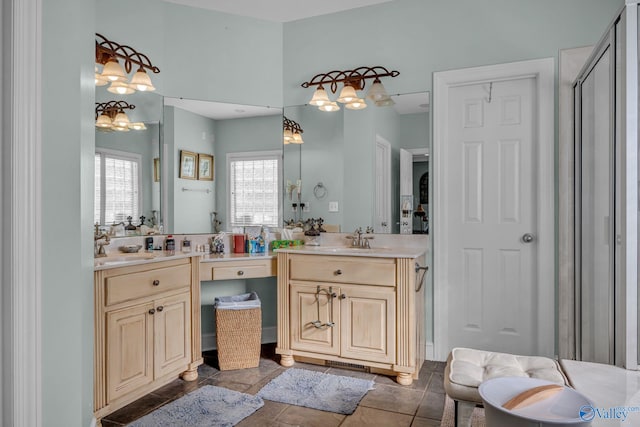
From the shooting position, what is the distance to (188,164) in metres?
3.40

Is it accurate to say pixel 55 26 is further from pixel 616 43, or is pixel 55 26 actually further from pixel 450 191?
pixel 450 191

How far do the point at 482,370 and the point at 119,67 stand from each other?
2.69m

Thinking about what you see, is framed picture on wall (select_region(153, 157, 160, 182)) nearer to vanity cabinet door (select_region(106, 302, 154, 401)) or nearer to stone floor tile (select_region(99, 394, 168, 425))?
vanity cabinet door (select_region(106, 302, 154, 401))

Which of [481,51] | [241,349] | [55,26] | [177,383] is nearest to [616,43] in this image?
[481,51]

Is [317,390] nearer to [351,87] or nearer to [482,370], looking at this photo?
[482,370]

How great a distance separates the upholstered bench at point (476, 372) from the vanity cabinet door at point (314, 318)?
1182mm

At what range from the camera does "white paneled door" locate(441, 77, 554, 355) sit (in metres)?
3.01

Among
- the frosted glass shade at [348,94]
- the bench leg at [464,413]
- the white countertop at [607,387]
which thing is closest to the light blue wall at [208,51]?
the frosted glass shade at [348,94]

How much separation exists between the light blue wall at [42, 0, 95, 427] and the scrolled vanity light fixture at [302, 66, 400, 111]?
6.65ft

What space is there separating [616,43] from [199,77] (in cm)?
281

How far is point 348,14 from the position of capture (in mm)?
3494

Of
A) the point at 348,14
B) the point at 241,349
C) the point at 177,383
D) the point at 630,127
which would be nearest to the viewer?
the point at 630,127

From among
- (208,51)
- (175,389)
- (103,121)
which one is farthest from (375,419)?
(208,51)

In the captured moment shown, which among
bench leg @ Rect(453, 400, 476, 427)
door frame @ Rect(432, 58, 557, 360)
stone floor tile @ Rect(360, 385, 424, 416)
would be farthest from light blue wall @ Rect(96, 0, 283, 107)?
bench leg @ Rect(453, 400, 476, 427)
